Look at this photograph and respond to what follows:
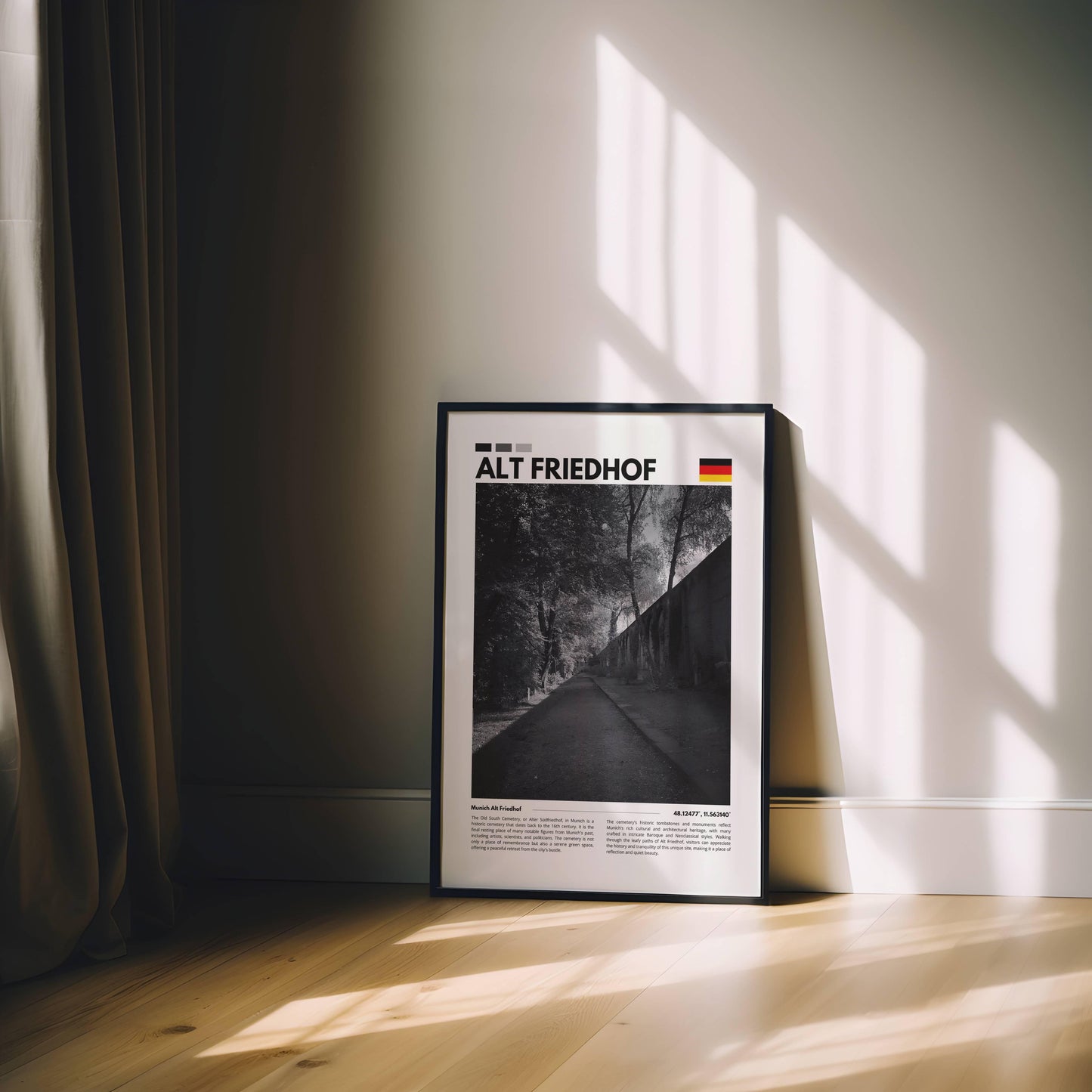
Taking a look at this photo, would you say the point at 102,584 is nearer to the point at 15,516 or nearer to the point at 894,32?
the point at 15,516

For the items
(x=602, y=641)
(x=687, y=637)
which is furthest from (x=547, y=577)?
(x=687, y=637)

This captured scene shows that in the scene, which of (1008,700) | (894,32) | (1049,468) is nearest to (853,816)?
(1008,700)

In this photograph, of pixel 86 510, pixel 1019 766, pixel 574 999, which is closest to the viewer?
pixel 574 999

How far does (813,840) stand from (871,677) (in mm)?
362

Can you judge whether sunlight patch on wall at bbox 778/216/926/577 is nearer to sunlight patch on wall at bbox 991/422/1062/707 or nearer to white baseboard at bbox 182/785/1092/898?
sunlight patch on wall at bbox 991/422/1062/707

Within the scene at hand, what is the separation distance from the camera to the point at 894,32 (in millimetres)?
2086

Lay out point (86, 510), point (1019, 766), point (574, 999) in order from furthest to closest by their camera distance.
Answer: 1. point (1019, 766)
2. point (86, 510)
3. point (574, 999)

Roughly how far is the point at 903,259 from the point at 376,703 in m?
1.46

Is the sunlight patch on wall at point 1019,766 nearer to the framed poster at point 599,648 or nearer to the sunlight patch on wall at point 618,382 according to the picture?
the framed poster at point 599,648

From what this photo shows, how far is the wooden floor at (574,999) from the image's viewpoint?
1319mm

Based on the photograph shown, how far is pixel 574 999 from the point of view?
1547 mm

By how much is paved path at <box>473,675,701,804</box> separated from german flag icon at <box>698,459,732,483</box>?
496 millimetres

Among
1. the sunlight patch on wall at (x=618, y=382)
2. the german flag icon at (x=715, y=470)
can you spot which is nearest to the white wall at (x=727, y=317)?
the sunlight patch on wall at (x=618, y=382)

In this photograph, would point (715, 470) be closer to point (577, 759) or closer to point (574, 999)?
point (577, 759)
